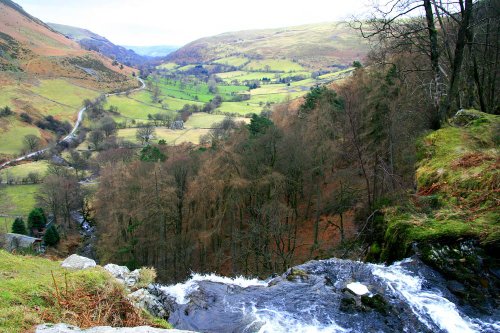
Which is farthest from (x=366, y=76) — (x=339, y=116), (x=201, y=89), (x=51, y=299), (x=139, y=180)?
(x=201, y=89)

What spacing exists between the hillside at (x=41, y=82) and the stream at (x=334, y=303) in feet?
318

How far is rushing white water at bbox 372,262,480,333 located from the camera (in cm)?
715

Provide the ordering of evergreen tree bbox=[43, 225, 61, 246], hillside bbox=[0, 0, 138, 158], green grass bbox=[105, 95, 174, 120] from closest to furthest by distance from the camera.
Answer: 1. evergreen tree bbox=[43, 225, 61, 246]
2. hillside bbox=[0, 0, 138, 158]
3. green grass bbox=[105, 95, 174, 120]

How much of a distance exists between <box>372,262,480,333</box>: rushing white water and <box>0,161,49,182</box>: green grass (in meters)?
74.8

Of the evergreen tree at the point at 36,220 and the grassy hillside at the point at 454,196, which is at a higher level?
the grassy hillside at the point at 454,196

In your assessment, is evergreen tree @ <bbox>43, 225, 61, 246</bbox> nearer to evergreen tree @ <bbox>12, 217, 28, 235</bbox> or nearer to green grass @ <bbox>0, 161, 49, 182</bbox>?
evergreen tree @ <bbox>12, 217, 28, 235</bbox>

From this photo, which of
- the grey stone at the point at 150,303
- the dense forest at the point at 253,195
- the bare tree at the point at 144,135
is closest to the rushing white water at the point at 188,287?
the grey stone at the point at 150,303

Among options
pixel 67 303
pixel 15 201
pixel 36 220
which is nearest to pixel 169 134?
pixel 15 201

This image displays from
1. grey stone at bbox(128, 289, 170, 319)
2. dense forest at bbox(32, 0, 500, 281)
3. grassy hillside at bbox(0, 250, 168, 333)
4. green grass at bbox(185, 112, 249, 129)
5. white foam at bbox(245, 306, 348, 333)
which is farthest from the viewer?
green grass at bbox(185, 112, 249, 129)

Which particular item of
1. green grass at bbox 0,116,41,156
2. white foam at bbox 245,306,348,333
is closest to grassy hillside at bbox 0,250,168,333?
white foam at bbox 245,306,348,333

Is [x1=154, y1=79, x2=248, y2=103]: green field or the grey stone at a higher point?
[x1=154, y1=79, x2=248, y2=103]: green field

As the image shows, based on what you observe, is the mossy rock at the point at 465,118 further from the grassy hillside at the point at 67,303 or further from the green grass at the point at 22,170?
the green grass at the point at 22,170

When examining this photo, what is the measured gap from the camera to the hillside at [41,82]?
104 meters

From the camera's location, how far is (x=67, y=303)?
713 centimetres
